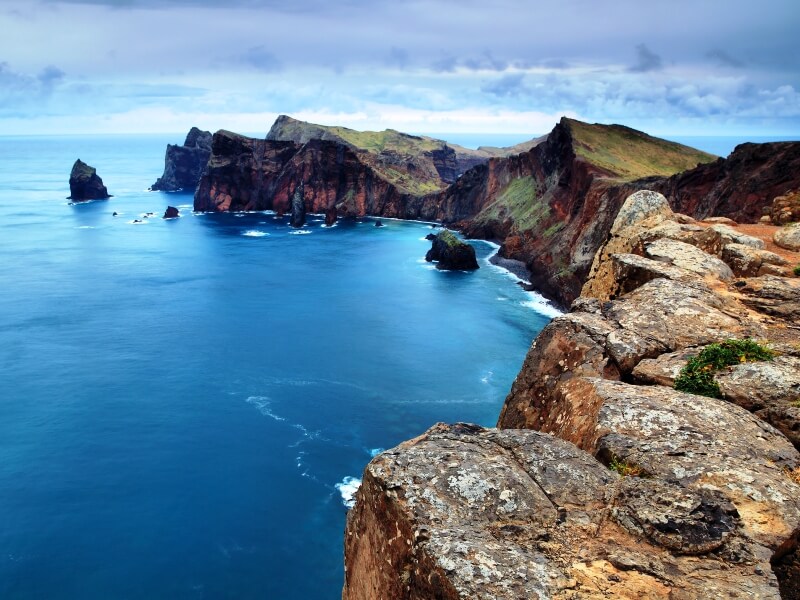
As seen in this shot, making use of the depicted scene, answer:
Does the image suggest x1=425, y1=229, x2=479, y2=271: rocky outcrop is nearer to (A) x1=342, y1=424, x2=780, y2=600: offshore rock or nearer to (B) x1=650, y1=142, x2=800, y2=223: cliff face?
(B) x1=650, y1=142, x2=800, y2=223: cliff face

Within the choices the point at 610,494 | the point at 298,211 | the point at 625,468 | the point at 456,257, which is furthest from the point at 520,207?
the point at 610,494

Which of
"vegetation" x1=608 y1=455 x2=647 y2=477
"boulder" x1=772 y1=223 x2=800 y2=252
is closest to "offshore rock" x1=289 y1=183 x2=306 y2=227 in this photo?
"boulder" x1=772 y1=223 x2=800 y2=252

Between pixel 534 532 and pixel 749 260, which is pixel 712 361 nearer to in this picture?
pixel 534 532

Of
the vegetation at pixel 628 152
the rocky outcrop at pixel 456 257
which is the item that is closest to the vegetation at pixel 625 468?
the vegetation at pixel 628 152

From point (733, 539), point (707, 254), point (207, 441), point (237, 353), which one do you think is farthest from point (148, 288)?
point (733, 539)

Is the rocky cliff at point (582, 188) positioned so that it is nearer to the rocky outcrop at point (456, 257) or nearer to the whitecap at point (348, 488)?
the rocky outcrop at point (456, 257)

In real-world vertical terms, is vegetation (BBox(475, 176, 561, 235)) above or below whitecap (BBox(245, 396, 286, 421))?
above

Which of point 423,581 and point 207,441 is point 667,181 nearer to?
point 207,441
